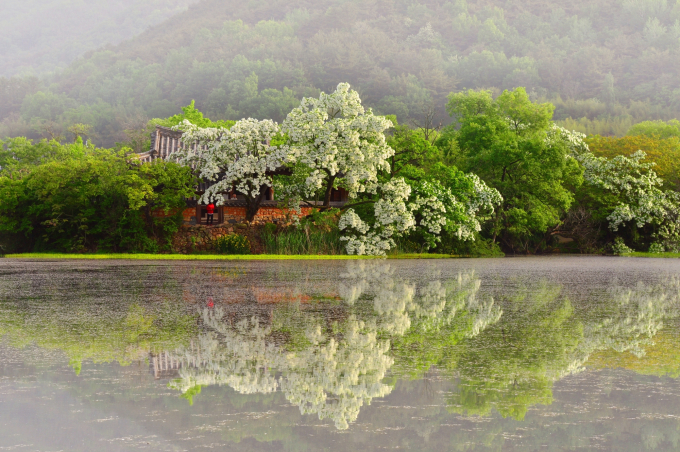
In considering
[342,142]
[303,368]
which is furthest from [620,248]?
[303,368]

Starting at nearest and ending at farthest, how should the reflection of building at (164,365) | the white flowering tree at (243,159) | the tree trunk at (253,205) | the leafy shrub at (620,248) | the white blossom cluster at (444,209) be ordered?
the reflection of building at (164,365) → the white flowering tree at (243,159) → the white blossom cluster at (444,209) → the tree trunk at (253,205) → the leafy shrub at (620,248)

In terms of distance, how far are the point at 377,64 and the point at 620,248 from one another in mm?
96942

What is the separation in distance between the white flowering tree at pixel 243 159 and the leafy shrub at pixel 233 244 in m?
1.89

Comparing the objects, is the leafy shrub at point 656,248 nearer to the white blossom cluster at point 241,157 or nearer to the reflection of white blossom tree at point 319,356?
the white blossom cluster at point 241,157

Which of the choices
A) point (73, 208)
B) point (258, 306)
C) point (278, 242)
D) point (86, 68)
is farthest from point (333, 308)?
point (86, 68)

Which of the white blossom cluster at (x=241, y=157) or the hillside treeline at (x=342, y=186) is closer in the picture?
the hillside treeline at (x=342, y=186)

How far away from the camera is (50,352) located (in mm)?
7043

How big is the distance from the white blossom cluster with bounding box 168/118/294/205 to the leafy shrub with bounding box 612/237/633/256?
21.1 metres

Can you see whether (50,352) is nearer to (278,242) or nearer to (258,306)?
(258,306)

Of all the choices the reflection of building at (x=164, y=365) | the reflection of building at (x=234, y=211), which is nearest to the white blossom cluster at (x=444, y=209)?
the reflection of building at (x=234, y=211)

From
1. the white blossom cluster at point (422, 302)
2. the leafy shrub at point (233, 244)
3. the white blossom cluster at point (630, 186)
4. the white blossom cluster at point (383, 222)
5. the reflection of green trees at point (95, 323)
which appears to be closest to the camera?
the reflection of green trees at point (95, 323)

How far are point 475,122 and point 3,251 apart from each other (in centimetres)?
2646

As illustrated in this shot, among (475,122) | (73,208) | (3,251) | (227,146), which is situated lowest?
(3,251)

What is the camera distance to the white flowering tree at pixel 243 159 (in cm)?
3253
